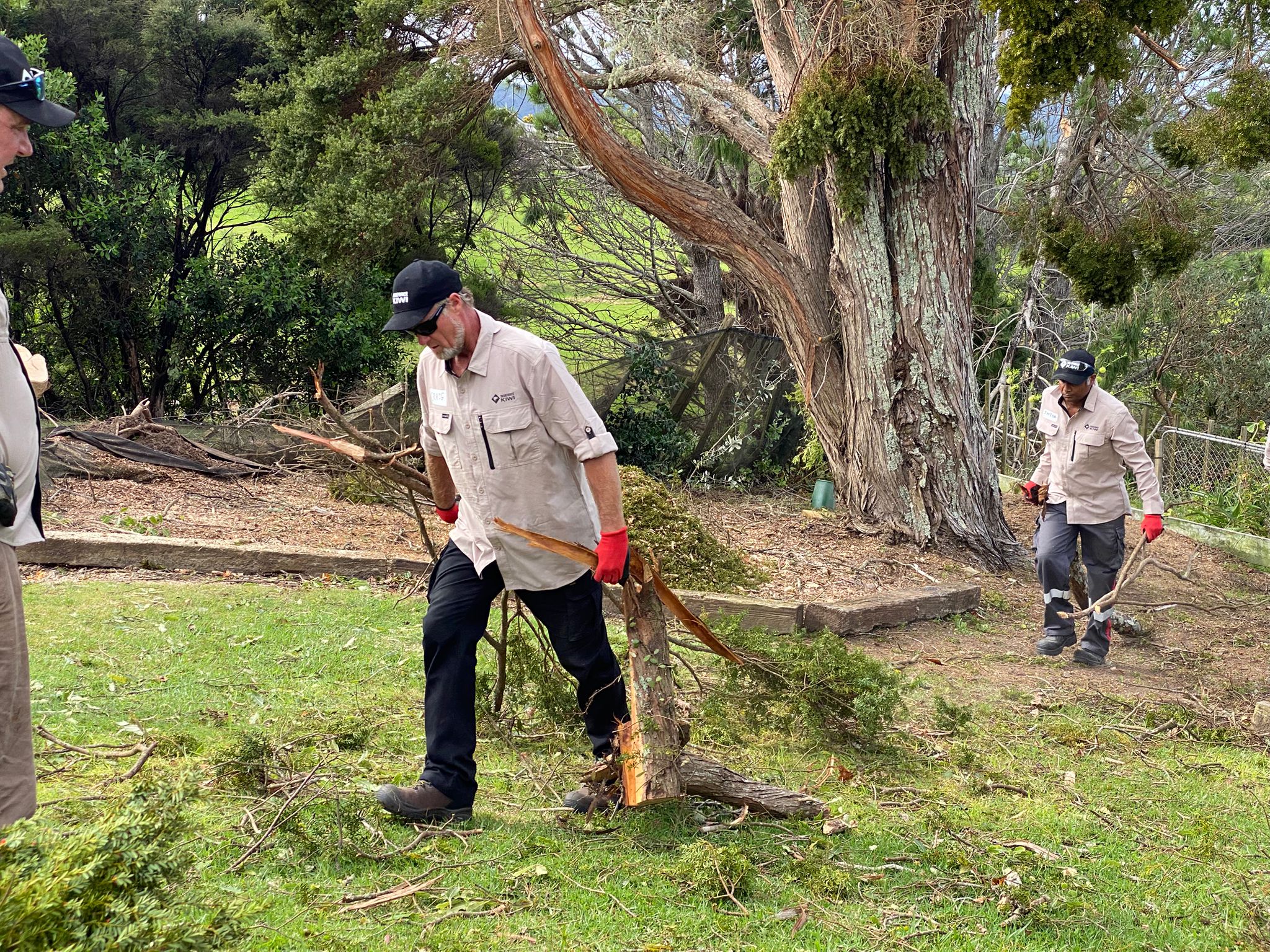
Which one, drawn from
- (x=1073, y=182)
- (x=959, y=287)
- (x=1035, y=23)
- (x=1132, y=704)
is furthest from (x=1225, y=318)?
(x=1132, y=704)

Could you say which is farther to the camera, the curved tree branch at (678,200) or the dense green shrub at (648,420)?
the dense green shrub at (648,420)

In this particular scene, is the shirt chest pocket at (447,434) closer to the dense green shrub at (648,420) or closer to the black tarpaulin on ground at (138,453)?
the black tarpaulin on ground at (138,453)

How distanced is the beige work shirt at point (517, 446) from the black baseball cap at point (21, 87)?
5.13ft

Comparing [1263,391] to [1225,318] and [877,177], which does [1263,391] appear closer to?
[1225,318]

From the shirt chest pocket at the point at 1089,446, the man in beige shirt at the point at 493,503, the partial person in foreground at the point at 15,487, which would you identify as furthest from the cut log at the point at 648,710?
the shirt chest pocket at the point at 1089,446

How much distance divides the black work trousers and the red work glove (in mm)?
214

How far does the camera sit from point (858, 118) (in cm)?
995

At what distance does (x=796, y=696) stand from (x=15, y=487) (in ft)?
11.5

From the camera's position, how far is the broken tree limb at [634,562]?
13.6ft

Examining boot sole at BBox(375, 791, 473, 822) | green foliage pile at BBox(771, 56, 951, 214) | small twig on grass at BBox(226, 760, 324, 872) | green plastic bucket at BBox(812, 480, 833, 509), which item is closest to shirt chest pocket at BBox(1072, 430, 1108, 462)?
green foliage pile at BBox(771, 56, 951, 214)

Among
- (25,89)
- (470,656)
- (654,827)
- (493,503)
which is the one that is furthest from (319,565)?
(25,89)

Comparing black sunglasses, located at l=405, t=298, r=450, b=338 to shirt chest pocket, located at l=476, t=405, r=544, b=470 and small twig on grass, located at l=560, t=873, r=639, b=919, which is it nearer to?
shirt chest pocket, located at l=476, t=405, r=544, b=470

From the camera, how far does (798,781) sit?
16.7 feet

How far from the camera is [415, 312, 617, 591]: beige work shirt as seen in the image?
13.6 feet
